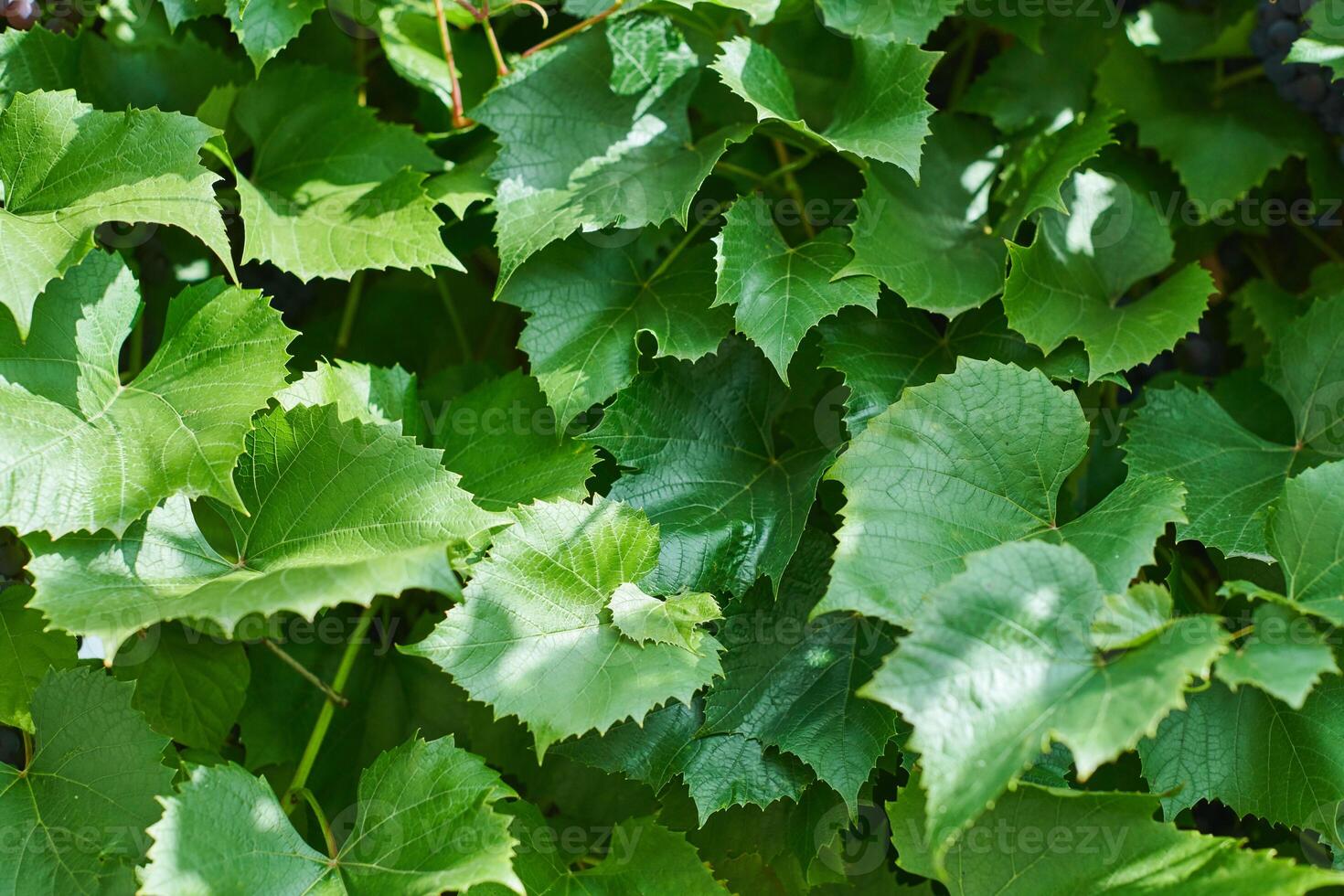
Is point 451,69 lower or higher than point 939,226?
higher

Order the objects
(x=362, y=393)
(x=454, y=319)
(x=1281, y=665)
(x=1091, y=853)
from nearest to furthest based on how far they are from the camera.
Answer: (x=1281, y=665), (x=1091, y=853), (x=362, y=393), (x=454, y=319)

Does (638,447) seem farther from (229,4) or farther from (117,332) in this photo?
(229,4)

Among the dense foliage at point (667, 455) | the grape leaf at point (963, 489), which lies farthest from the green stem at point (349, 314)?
the grape leaf at point (963, 489)

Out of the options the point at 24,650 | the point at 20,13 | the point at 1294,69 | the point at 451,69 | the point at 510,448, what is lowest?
the point at 24,650

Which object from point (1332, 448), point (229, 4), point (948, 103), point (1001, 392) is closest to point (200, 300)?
point (229, 4)

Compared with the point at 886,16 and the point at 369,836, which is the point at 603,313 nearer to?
the point at 886,16

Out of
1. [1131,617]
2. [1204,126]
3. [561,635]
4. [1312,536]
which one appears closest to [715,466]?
[561,635]

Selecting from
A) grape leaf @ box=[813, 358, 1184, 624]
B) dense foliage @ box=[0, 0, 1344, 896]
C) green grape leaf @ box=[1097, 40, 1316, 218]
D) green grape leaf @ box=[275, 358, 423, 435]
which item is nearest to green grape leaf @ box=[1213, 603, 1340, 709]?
dense foliage @ box=[0, 0, 1344, 896]

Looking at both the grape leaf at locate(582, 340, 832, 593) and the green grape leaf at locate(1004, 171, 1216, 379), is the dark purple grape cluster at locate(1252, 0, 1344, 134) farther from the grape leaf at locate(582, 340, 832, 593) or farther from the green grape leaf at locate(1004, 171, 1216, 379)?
the grape leaf at locate(582, 340, 832, 593)
